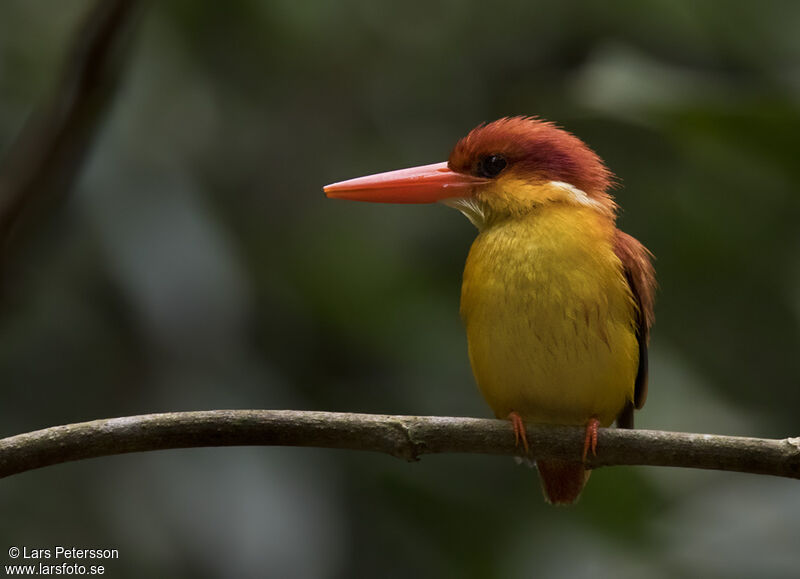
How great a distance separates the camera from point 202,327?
9.75 feet

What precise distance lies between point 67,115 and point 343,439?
979 millimetres

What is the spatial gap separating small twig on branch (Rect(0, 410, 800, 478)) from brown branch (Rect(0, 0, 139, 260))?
0.71 m

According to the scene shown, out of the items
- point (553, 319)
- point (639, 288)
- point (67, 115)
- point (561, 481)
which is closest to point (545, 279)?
point (553, 319)

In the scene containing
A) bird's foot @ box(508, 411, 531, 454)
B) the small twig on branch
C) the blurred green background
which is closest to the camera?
the small twig on branch

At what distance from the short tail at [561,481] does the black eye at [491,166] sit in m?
0.67

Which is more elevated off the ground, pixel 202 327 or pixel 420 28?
pixel 420 28

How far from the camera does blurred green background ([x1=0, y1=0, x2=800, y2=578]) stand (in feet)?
9.66

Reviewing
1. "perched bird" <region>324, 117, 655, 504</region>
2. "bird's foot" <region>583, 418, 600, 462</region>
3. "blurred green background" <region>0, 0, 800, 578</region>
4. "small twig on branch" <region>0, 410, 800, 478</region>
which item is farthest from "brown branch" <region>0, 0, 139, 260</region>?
"bird's foot" <region>583, 418, 600, 462</region>

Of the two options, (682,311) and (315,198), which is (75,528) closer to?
(315,198)

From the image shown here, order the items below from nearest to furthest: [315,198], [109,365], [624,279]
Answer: [624,279] < [109,365] < [315,198]

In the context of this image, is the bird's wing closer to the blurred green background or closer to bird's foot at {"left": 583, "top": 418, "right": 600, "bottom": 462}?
bird's foot at {"left": 583, "top": 418, "right": 600, "bottom": 462}

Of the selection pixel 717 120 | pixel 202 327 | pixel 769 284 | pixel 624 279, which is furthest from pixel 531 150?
pixel 769 284

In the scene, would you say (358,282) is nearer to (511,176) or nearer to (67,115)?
(511,176)

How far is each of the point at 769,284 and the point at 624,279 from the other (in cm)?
133
